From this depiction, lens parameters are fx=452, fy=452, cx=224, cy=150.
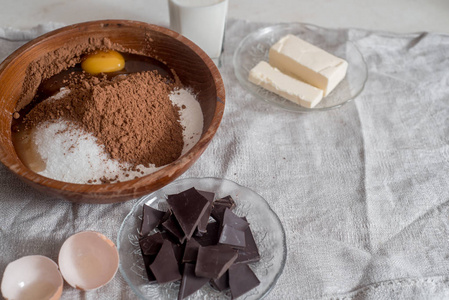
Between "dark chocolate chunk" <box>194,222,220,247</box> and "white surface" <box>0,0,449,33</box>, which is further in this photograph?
"white surface" <box>0,0,449,33</box>

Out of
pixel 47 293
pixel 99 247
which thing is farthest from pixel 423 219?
pixel 47 293

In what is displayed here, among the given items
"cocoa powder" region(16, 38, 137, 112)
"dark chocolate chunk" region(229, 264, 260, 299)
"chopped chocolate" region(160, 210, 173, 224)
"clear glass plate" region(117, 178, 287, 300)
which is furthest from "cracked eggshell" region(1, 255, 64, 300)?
"cocoa powder" region(16, 38, 137, 112)

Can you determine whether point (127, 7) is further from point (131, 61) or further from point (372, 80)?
point (372, 80)

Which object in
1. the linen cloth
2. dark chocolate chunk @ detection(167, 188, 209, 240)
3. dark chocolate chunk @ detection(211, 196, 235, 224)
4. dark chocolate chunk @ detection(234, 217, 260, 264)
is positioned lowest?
the linen cloth

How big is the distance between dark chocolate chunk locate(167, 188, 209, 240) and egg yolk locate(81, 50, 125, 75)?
490 millimetres

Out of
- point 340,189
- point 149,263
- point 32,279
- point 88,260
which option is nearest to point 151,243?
point 149,263

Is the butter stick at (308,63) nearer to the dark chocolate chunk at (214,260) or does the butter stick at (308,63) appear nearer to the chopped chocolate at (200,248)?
the chopped chocolate at (200,248)

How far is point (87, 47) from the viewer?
130 centimetres

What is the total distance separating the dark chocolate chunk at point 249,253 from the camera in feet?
3.14

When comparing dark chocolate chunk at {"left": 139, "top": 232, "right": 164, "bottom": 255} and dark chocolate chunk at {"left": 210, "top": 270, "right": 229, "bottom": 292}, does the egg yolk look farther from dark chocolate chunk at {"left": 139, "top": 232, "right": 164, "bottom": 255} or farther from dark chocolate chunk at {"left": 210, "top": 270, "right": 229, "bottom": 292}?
dark chocolate chunk at {"left": 210, "top": 270, "right": 229, "bottom": 292}

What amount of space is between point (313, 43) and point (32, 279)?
118cm

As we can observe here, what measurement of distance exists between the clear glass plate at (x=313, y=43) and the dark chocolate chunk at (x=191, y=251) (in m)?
0.59

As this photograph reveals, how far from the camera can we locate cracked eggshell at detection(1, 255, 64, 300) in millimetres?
896

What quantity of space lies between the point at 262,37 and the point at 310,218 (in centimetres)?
77
